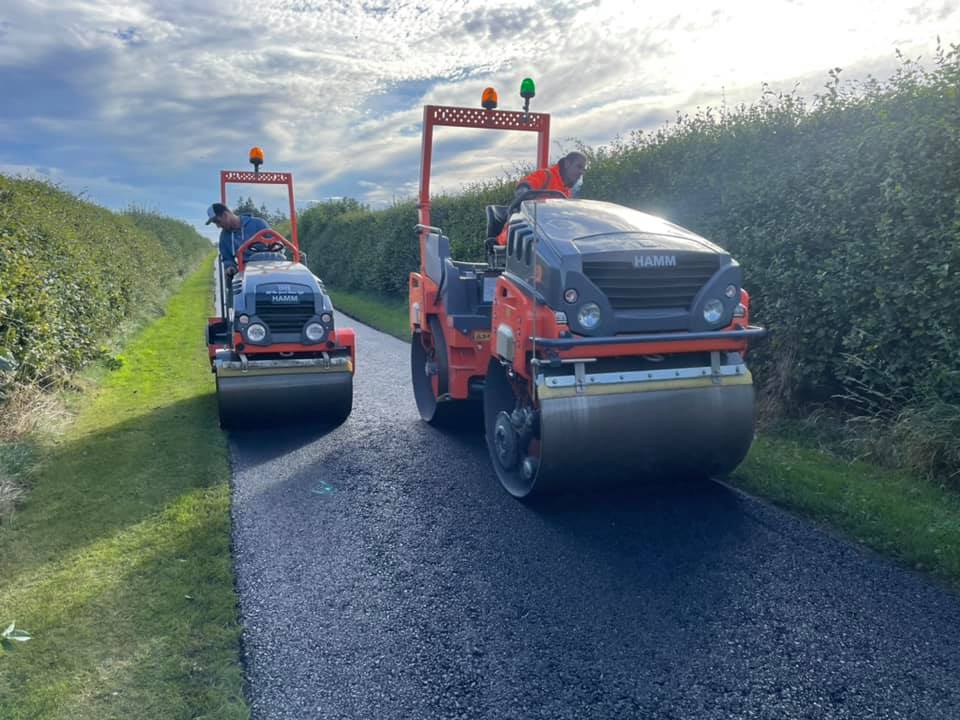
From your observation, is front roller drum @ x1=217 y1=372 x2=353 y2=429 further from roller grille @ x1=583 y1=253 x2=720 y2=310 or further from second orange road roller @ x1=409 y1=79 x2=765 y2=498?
roller grille @ x1=583 y1=253 x2=720 y2=310

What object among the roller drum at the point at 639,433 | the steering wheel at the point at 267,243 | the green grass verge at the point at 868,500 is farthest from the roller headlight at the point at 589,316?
the steering wheel at the point at 267,243

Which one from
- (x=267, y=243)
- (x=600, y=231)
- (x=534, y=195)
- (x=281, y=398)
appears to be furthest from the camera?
(x=267, y=243)

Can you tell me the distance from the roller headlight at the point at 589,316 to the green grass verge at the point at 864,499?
69.4 inches

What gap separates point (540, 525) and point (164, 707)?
2303mm

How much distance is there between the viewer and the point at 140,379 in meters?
8.98

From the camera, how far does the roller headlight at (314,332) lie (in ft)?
21.5

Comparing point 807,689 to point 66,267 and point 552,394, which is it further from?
point 66,267

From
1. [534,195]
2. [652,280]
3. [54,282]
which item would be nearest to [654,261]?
[652,280]

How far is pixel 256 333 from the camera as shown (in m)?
6.42

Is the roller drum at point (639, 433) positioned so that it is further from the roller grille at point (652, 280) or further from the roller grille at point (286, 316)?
the roller grille at point (286, 316)

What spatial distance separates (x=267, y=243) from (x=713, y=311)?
5.23 metres

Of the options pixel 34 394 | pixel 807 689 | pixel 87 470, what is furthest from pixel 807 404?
pixel 34 394

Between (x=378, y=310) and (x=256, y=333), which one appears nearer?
(x=256, y=333)

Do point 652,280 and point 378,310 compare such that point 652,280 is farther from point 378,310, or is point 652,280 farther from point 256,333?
point 378,310
